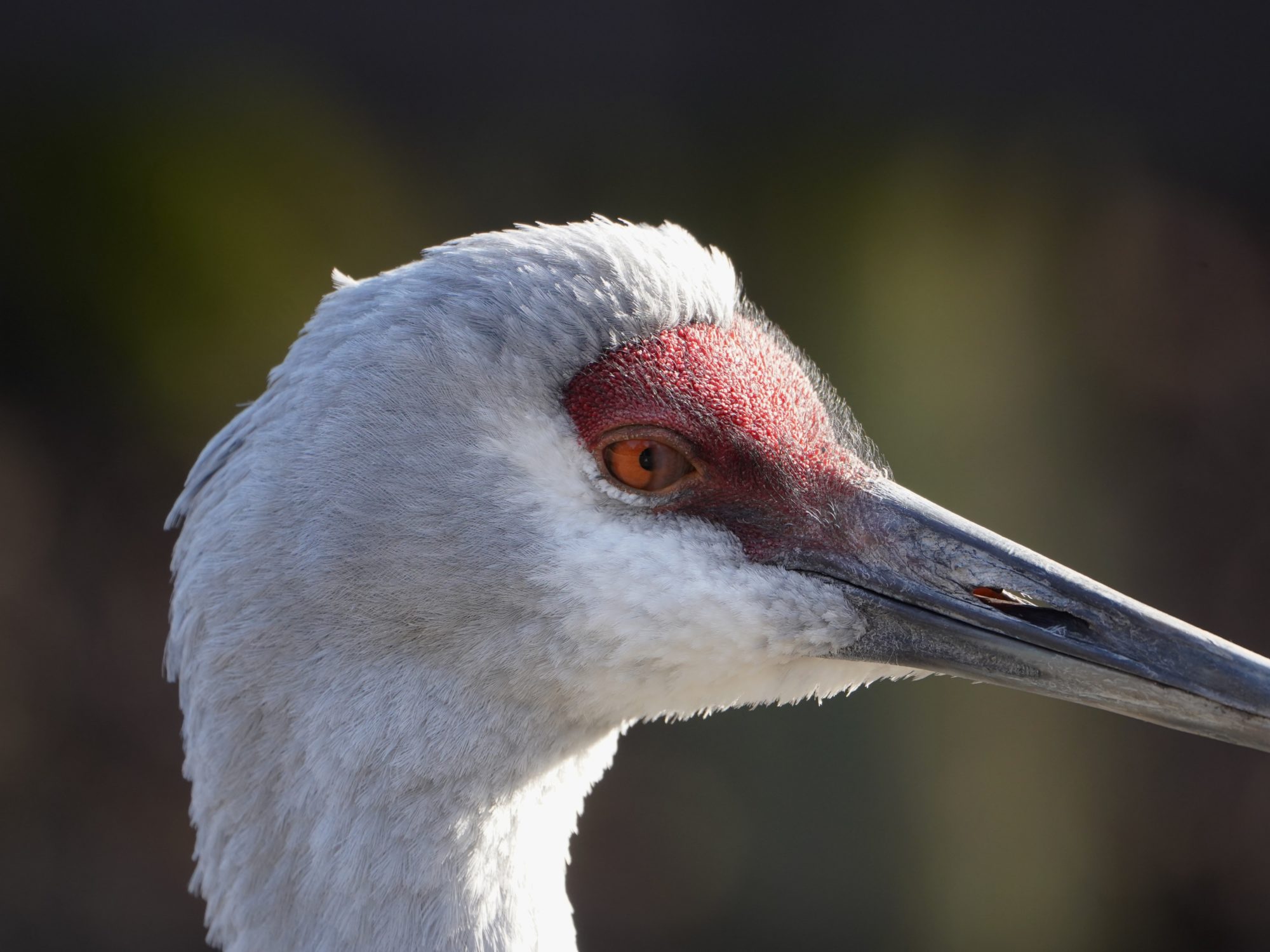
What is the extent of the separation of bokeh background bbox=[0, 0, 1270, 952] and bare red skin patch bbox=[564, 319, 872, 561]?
10.5ft

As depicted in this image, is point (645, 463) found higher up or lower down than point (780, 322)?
lower down

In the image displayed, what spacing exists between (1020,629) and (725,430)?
2.18 ft

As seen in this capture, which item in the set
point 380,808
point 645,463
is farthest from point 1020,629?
point 380,808

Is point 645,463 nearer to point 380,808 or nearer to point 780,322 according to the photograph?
point 380,808

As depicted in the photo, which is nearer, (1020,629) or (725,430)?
(1020,629)

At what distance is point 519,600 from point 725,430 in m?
0.52

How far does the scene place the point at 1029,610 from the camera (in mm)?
2174

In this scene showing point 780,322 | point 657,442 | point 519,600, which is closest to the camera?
point 519,600

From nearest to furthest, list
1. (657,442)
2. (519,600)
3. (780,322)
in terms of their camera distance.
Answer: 1. (519,600)
2. (657,442)
3. (780,322)

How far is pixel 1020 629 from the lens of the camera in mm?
2145

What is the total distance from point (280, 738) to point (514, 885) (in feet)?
1.77

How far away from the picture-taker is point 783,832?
574cm

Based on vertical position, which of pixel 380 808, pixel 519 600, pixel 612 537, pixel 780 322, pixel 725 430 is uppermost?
pixel 780 322

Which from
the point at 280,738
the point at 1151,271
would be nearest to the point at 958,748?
the point at 1151,271
